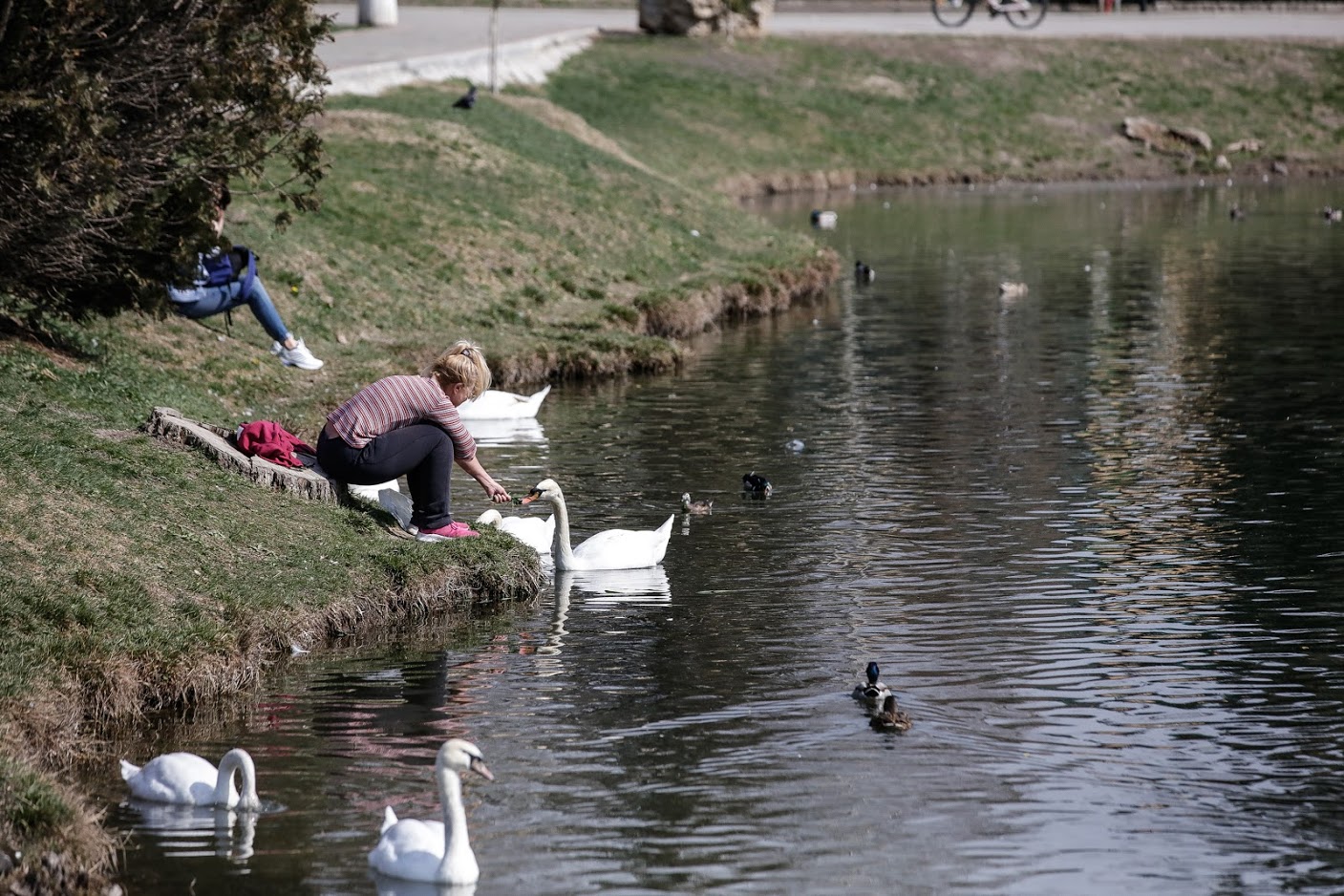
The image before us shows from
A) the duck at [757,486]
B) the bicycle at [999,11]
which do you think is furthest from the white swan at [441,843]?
the bicycle at [999,11]

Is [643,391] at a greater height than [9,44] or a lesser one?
lesser

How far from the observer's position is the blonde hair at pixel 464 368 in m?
17.8

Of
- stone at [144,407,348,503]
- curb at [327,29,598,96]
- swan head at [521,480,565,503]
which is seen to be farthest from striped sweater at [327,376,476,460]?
curb at [327,29,598,96]

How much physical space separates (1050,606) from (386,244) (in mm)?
20468

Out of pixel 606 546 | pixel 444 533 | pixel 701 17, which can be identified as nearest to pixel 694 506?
pixel 606 546

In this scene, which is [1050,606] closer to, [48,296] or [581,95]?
[48,296]

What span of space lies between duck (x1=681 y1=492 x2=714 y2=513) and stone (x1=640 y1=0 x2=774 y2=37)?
63012 millimetres

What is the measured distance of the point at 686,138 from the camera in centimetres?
6975

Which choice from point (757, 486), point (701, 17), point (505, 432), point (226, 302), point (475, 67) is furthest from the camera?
point (701, 17)

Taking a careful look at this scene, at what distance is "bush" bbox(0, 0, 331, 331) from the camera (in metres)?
19.5

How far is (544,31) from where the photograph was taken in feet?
261

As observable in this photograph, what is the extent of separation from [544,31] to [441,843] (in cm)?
7115

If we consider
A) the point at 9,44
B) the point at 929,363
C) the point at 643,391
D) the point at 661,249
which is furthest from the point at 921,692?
the point at 661,249

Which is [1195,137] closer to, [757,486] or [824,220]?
[824,220]
